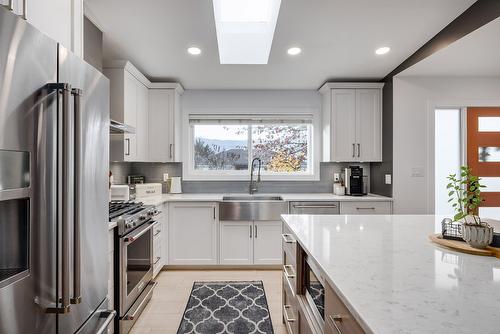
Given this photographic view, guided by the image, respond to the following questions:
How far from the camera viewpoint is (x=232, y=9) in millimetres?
2873

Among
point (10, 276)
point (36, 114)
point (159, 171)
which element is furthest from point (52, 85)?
point (159, 171)

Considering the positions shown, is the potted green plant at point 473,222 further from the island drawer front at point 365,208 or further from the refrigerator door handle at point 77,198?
the island drawer front at point 365,208

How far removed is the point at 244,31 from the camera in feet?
9.90

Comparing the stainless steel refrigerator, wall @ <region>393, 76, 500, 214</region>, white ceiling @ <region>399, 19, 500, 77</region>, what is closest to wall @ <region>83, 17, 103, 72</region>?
the stainless steel refrigerator

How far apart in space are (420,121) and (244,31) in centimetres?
236

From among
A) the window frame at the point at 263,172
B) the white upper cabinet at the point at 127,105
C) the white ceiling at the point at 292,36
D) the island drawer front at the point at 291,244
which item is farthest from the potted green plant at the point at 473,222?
the white upper cabinet at the point at 127,105

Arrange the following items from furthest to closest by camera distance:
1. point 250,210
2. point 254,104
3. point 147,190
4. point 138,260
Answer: point 254,104 < point 147,190 < point 250,210 < point 138,260

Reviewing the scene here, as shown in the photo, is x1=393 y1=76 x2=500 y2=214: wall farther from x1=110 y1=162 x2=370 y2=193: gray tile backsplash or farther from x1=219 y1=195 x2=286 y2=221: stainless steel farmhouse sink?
x1=219 y1=195 x2=286 y2=221: stainless steel farmhouse sink

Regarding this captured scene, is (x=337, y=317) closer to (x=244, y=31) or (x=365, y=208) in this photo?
(x=365, y=208)

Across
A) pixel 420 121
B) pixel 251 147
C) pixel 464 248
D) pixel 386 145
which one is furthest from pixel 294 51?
pixel 464 248

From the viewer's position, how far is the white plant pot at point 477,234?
3.84 ft

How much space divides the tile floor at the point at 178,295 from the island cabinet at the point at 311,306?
0.75 m

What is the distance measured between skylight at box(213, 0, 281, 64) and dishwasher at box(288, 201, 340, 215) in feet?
5.67

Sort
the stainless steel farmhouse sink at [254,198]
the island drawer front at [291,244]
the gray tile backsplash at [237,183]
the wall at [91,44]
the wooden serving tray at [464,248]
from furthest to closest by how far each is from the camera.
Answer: the gray tile backsplash at [237,183], the stainless steel farmhouse sink at [254,198], the wall at [91,44], the island drawer front at [291,244], the wooden serving tray at [464,248]
